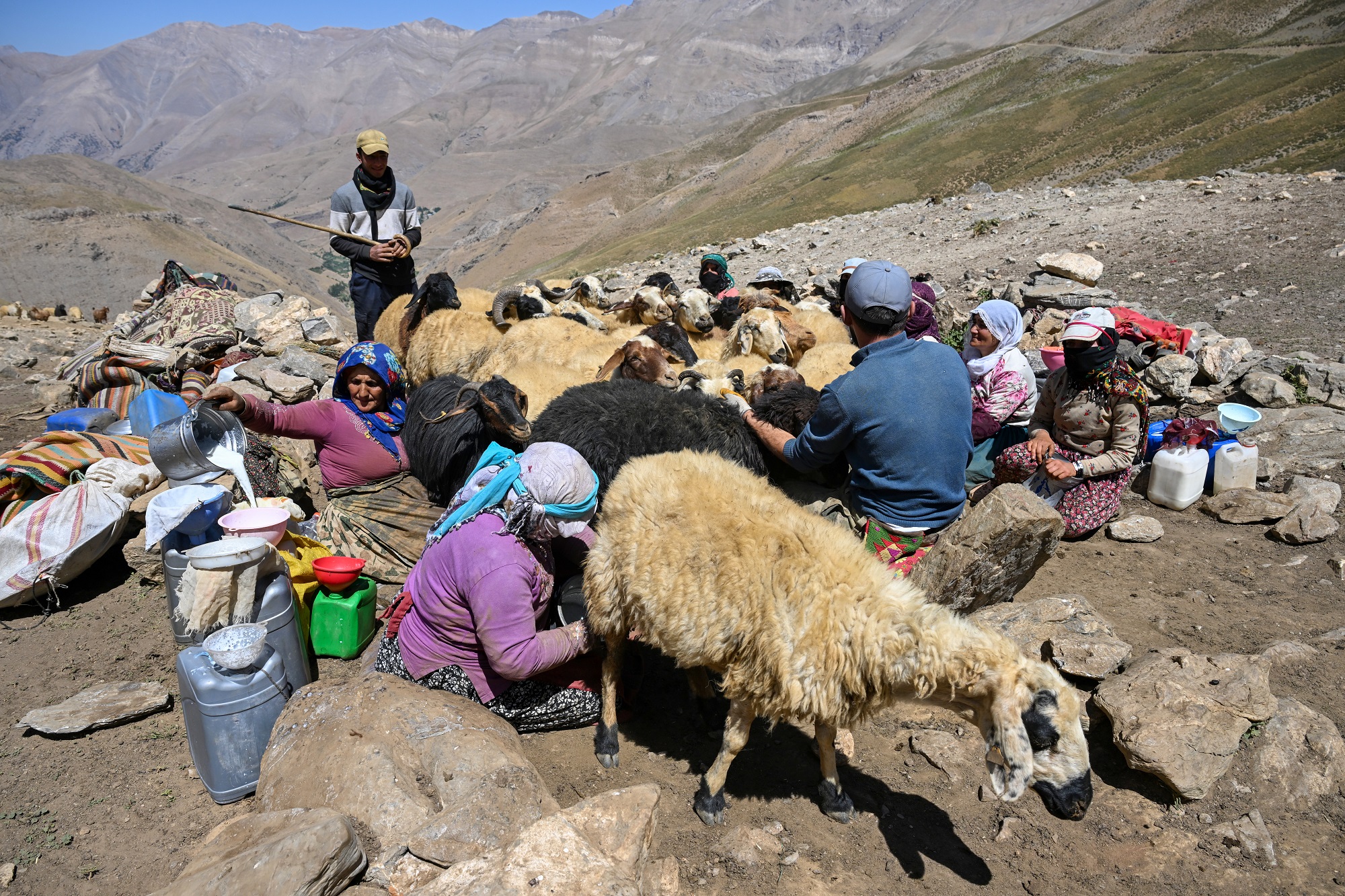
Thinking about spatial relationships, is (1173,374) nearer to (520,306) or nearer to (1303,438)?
(1303,438)

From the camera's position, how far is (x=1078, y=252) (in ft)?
32.8

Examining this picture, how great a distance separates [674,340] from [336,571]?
10.2 ft

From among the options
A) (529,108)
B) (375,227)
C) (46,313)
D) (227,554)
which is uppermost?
(529,108)

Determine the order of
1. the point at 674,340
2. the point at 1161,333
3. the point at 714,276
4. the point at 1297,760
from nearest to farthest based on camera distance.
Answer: the point at 1297,760 → the point at 674,340 → the point at 1161,333 → the point at 714,276

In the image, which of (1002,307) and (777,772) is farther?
(1002,307)

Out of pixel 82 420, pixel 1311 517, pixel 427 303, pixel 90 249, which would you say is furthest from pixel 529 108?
pixel 1311 517

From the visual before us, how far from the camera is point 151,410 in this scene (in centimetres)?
589

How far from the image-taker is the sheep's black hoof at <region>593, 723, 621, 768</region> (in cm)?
332

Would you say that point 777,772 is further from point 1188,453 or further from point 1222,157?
point 1222,157

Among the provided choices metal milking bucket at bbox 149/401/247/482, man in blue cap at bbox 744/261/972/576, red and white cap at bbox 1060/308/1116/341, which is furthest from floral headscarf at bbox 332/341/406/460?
red and white cap at bbox 1060/308/1116/341

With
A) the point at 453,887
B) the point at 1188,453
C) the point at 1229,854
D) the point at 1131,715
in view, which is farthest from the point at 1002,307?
the point at 453,887

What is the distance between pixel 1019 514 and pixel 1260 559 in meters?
2.10

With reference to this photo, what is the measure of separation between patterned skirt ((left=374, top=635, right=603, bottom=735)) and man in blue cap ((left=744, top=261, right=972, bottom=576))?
1.68m

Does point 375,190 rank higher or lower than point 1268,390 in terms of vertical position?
higher
